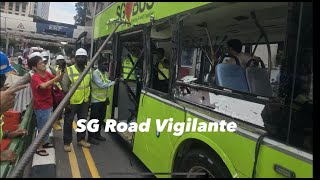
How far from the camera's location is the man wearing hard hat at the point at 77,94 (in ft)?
17.8

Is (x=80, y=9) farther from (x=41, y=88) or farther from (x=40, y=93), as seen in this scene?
(x=40, y=93)

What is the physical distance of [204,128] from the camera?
294cm

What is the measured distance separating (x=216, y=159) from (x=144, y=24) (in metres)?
2.36

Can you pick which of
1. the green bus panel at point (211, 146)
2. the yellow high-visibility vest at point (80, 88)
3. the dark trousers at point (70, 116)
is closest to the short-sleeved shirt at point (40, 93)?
the yellow high-visibility vest at point (80, 88)

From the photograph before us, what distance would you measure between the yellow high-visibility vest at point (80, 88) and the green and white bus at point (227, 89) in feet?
2.61

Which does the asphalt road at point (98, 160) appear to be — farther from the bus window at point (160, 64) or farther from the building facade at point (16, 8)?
the building facade at point (16, 8)

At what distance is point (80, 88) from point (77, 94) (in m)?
0.11

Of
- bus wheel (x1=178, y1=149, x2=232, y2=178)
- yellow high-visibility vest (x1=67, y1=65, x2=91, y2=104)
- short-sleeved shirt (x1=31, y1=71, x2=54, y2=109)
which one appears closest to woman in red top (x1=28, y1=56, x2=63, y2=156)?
short-sleeved shirt (x1=31, y1=71, x2=54, y2=109)

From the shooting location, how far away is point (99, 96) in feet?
20.0

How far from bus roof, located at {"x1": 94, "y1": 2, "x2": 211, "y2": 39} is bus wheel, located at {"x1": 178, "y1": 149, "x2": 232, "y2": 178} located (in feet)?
4.33

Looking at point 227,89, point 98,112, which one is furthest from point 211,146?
point 98,112

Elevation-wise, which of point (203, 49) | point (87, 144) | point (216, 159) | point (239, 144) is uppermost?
point (203, 49)

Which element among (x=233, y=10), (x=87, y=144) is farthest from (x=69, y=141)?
(x=233, y=10)

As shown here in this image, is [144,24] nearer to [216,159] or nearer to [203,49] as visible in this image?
[203,49]
